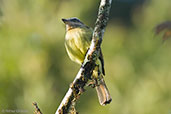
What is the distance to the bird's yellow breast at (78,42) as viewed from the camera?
12.9 feet

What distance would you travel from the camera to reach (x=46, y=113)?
19.0 ft

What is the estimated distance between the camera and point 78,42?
3965mm

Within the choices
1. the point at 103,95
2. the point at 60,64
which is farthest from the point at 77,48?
the point at 60,64

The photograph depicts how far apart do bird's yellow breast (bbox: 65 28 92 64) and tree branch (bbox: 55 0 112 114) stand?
0.80 meters

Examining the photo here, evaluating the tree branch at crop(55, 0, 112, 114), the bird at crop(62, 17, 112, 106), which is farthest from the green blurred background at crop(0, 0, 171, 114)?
the tree branch at crop(55, 0, 112, 114)

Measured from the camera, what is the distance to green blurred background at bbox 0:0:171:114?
5.99m

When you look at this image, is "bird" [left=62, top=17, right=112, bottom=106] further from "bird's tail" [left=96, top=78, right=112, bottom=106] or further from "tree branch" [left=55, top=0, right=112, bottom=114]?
"tree branch" [left=55, top=0, right=112, bottom=114]

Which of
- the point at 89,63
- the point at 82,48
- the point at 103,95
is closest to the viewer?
the point at 89,63

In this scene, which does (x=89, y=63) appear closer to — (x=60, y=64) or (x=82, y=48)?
(x=82, y=48)

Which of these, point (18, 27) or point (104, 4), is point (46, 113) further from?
point (104, 4)

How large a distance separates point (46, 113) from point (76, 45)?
205 cm

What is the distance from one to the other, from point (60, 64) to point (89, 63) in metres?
3.58

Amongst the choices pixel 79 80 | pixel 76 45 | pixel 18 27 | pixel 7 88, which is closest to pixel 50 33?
pixel 18 27

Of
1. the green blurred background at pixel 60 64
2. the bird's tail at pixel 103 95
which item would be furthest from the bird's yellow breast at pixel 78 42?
the green blurred background at pixel 60 64
